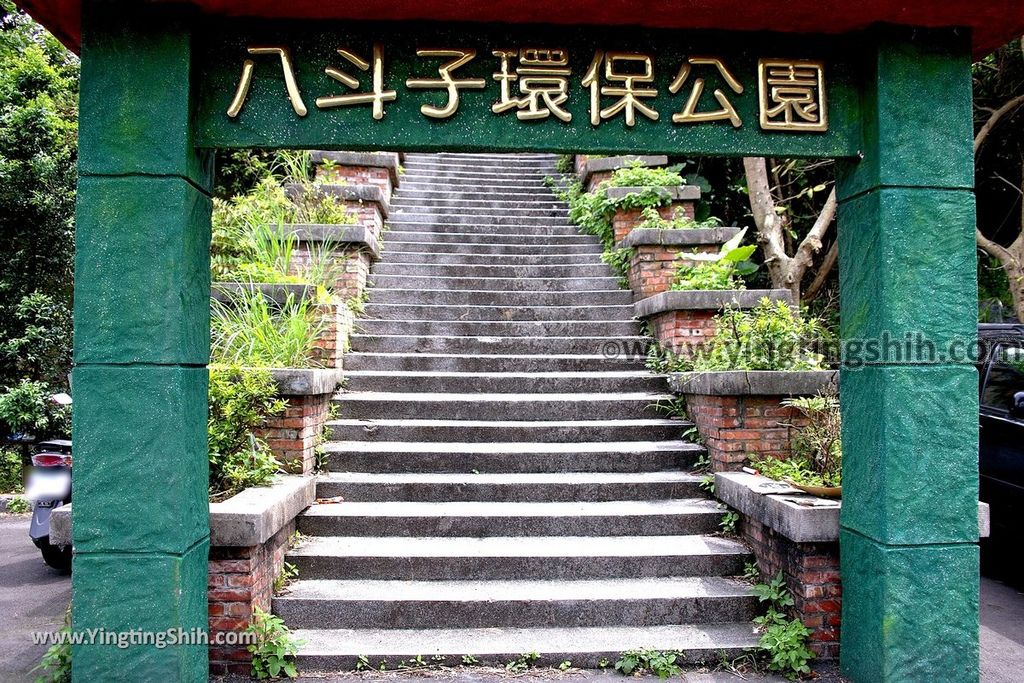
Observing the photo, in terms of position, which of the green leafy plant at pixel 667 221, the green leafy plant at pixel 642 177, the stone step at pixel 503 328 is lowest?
the stone step at pixel 503 328

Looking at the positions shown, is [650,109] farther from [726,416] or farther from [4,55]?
[4,55]

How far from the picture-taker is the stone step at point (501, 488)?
440cm

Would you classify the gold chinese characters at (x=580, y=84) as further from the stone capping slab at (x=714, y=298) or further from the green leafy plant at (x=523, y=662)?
the green leafy plant at (x=523, y=662)

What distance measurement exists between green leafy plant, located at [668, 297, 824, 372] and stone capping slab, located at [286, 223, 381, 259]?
3119mm

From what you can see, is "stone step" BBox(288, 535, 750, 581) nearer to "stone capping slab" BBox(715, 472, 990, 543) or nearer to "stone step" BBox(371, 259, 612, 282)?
"stone capping slab" BBox(715, 472, 990, 543)

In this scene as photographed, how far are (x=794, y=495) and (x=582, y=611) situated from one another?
131cm

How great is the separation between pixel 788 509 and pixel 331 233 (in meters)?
4.24

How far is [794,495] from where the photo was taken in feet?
12.0

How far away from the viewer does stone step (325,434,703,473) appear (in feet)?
15.3

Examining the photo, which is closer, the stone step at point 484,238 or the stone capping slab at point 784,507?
the stone capping slab at point 784,507

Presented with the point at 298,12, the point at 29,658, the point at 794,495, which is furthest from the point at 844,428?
the point at 29,658

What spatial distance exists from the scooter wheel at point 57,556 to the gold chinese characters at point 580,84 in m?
4.13

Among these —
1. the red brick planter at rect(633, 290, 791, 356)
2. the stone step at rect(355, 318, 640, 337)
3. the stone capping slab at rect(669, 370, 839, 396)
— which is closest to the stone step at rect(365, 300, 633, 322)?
the stone step at rect(355, 318, 640, 337)

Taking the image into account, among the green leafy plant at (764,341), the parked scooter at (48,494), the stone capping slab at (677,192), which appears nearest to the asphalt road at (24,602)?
the parked scooter at (48,494)
